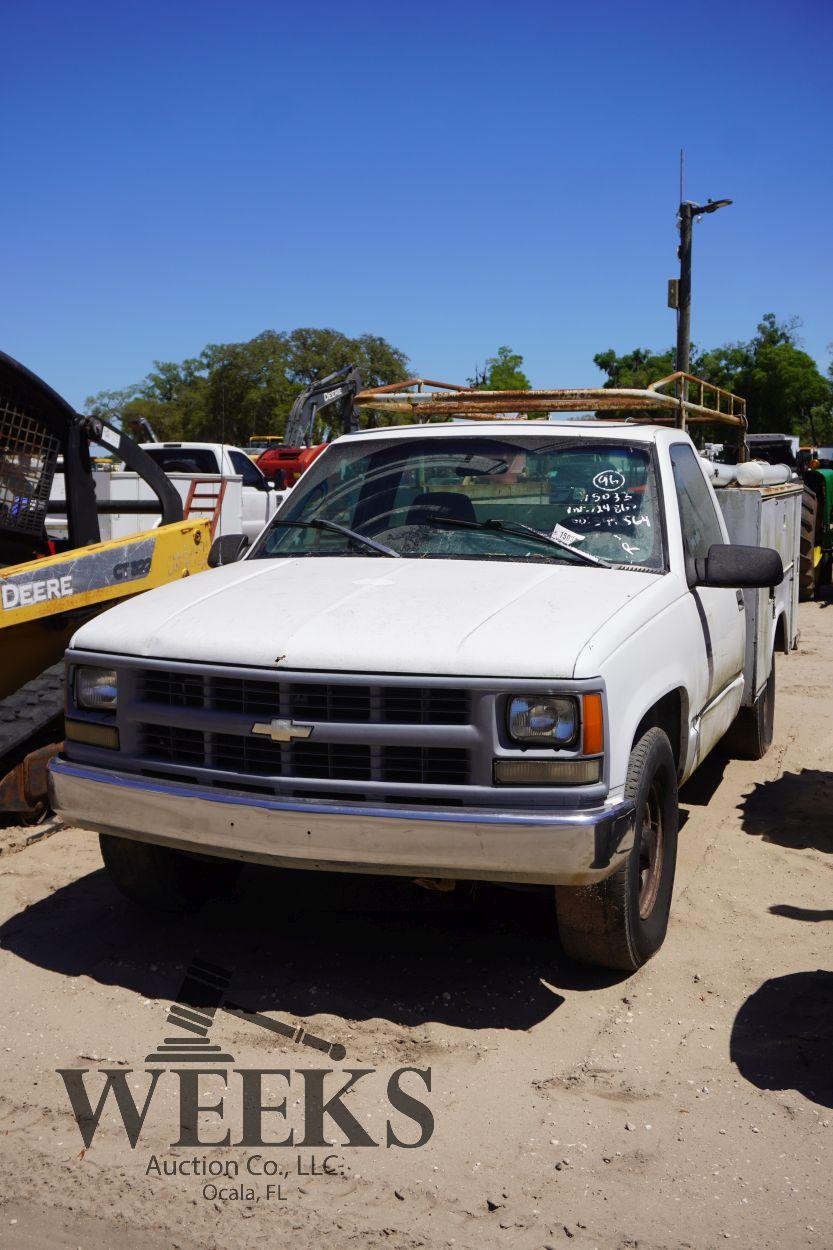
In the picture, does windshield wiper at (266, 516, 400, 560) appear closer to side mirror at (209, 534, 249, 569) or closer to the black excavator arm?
side mirror at (209, 534, 249, 569)

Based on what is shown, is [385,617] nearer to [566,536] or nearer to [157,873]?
[566,536]

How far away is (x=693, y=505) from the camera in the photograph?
5230mm

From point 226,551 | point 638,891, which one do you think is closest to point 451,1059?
point 638,891

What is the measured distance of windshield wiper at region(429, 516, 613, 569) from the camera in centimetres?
444

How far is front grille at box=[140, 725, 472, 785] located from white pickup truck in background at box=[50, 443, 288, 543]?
5.64 m

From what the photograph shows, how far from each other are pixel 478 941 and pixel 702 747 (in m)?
1.34

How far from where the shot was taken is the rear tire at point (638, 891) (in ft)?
12.4

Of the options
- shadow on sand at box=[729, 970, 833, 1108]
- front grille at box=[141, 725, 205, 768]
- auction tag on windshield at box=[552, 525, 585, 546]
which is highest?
auction tag on windshield at box=[552, 525, 585, 546]

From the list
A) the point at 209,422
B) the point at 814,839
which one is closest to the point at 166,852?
the point at 814,839

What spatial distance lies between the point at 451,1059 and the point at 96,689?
1685 mm

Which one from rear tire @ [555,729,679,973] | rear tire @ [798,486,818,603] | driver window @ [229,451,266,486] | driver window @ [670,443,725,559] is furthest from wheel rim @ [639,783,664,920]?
driver window @ [229,451,266,486]

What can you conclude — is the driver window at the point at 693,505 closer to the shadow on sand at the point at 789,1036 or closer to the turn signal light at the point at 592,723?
the turn signal light at the point at 592,723

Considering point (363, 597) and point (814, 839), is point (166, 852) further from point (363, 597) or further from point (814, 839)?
point (814, 839)

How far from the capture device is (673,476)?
4938 mm
